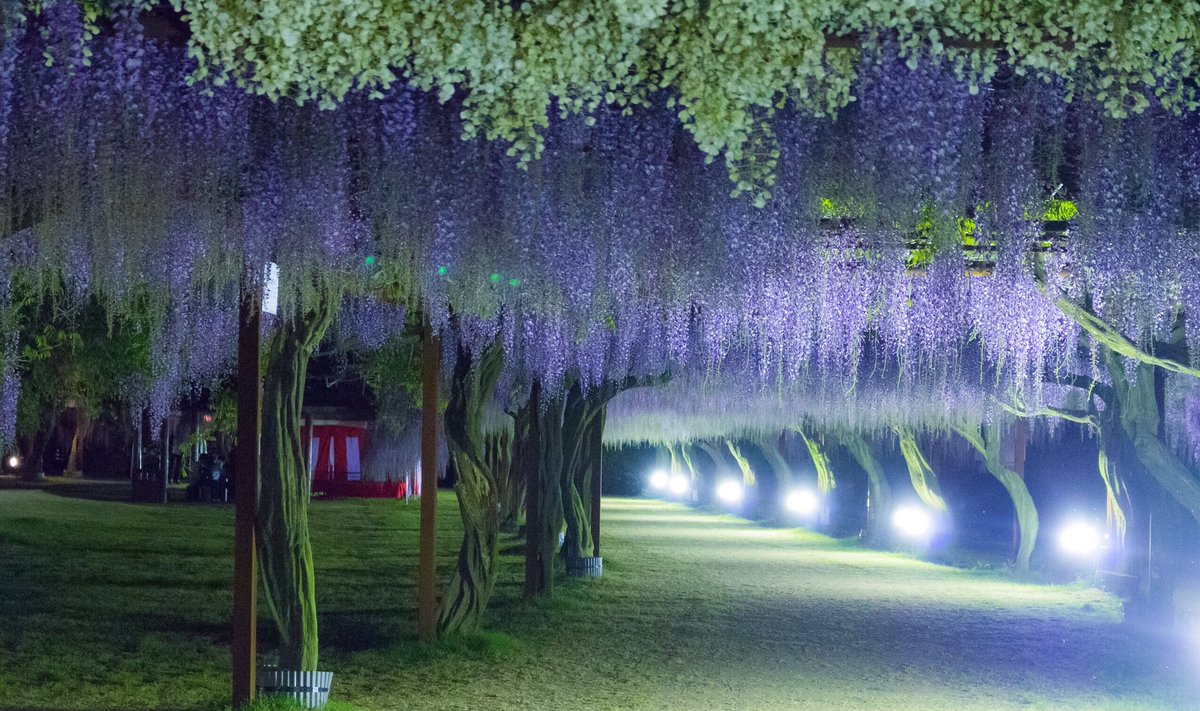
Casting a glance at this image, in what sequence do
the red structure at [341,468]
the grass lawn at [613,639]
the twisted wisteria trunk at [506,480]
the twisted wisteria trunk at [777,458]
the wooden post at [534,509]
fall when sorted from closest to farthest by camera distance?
the grass lawn at [613,639]
the wooden post at [534,509]
the twisted wisteria trunk at [506,480]
the twisted wisteria trunk at [777,458]
the red structure at [341,468]

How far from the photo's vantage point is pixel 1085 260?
552 cm

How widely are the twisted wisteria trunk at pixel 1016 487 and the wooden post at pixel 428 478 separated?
368 inches

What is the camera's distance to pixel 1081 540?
607 inches

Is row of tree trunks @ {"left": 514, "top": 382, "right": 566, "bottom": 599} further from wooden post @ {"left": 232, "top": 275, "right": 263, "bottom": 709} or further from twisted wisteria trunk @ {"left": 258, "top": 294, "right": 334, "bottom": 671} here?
wooden post @ {"left": 232, "top": 275, "right": 263, "bottom": 709}

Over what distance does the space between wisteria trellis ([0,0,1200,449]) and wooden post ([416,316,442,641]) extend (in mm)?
2259

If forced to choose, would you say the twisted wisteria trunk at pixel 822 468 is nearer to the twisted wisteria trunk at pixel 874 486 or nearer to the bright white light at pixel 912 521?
the twisted wisteria trunk at pixel 874 486

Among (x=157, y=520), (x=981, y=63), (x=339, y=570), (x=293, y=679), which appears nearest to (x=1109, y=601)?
(x=339, y=570)

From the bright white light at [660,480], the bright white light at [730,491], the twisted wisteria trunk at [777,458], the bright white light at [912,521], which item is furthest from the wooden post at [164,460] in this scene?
the bright white light at [660,480]

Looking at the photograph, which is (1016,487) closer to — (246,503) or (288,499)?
(288,499)

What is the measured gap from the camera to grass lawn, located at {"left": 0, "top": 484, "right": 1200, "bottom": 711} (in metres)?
7.69

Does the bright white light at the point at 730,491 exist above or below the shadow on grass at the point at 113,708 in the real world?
above

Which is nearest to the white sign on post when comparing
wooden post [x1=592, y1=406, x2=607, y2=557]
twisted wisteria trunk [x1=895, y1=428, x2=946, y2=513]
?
wooden post [x1=592, y1=406, x2=607, y2=557]

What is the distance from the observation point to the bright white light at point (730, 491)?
36.5m

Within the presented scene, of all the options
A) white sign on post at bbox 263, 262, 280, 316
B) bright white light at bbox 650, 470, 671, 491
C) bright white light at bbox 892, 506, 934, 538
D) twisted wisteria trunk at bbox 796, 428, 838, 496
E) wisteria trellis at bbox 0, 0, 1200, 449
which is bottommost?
bright white light at bbox 892, 506, 934, 538
